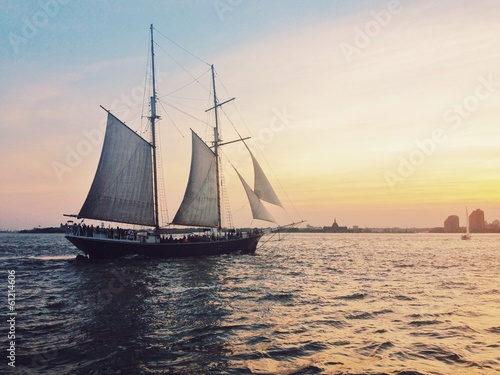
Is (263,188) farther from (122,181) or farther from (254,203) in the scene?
(122,181)

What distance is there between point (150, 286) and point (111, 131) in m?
27.3

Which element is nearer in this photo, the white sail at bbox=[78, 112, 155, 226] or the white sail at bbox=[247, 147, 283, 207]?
the white sail at bbox=[78, 112, 155, 226]

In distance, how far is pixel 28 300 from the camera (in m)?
23.2

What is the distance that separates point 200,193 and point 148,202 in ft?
28.3

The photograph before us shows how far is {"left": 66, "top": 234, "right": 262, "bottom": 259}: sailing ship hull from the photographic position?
46.9 metres

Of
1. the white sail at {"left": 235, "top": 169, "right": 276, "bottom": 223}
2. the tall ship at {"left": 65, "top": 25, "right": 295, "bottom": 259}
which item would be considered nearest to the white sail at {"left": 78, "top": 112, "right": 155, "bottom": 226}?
the tall ship at {"left": 65, "top": 25, "right": 295, "bottom": 259}

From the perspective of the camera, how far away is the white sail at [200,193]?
57062 mm

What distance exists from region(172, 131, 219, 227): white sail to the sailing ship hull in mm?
4119

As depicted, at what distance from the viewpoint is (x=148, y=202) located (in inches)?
2068

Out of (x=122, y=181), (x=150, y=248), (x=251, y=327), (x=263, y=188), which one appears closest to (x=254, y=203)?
(x=263, y=188)

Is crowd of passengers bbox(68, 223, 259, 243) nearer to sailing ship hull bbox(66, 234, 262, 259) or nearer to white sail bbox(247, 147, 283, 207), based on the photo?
sailing ship hull bbox(66, 234, 262, 259)

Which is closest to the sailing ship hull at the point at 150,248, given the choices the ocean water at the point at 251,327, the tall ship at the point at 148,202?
the tall ship at the point at 148,202

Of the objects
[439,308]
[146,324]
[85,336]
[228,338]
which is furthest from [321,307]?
[85,336]

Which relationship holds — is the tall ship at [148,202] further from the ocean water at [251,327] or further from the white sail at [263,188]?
the ocean water at [251,327]
